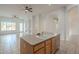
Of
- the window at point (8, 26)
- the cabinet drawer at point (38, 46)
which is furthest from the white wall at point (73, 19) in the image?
the window at point (8, 26)

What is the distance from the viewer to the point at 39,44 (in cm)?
182

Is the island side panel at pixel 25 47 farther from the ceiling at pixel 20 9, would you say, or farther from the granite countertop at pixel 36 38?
the ceiling at pixel 20 9

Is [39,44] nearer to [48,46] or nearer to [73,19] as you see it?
[48,46]

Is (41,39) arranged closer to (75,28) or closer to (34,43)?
(34,43)

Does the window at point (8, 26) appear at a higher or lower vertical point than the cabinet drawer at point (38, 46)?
higher

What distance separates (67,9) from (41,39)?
0.68 m

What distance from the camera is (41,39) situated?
1.97 metres

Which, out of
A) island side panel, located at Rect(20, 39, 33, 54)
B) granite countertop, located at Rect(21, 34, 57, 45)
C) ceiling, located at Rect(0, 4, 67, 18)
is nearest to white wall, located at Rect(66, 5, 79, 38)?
ceiling, located at Rect(0, 4, 67, 18)

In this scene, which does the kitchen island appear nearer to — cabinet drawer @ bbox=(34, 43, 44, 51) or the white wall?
cabinet drawer @ bbox=(34, 43, 44, 51)

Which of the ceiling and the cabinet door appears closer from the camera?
the ceiling

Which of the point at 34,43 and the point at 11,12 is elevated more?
the point at 11,12

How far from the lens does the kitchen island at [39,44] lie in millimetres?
1755

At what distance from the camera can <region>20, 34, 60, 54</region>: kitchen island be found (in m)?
1.75
